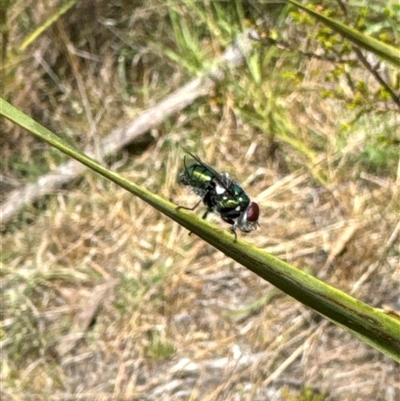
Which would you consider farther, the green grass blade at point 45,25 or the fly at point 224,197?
the green grass blade at point 45,25

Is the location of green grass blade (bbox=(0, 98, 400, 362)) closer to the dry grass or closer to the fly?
the fly

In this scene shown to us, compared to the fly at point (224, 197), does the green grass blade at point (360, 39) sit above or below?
above

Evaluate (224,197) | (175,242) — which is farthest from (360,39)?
(175,242)

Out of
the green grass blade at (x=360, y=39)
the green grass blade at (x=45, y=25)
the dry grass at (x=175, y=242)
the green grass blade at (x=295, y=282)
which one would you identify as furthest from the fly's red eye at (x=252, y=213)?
the green grass blade at (x=45, y=25)

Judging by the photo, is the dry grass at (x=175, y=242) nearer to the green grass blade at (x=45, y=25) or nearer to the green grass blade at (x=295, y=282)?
the green grass blade at (x=45, y=25)

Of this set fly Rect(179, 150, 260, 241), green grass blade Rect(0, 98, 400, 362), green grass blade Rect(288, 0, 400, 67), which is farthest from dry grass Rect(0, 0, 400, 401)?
green grass blade Rect(0, 98, 400, 362)

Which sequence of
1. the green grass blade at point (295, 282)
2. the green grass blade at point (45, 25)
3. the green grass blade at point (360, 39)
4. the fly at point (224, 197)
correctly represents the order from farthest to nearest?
the green grass blade at point (45, 25)
the fly at point (224, 197)
the green grass blade at point (360, 39)
the green grass blade at point (295, 282)

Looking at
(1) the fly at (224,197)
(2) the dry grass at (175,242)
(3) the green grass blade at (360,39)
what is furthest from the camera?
(2) the dry grass at (175,242)
